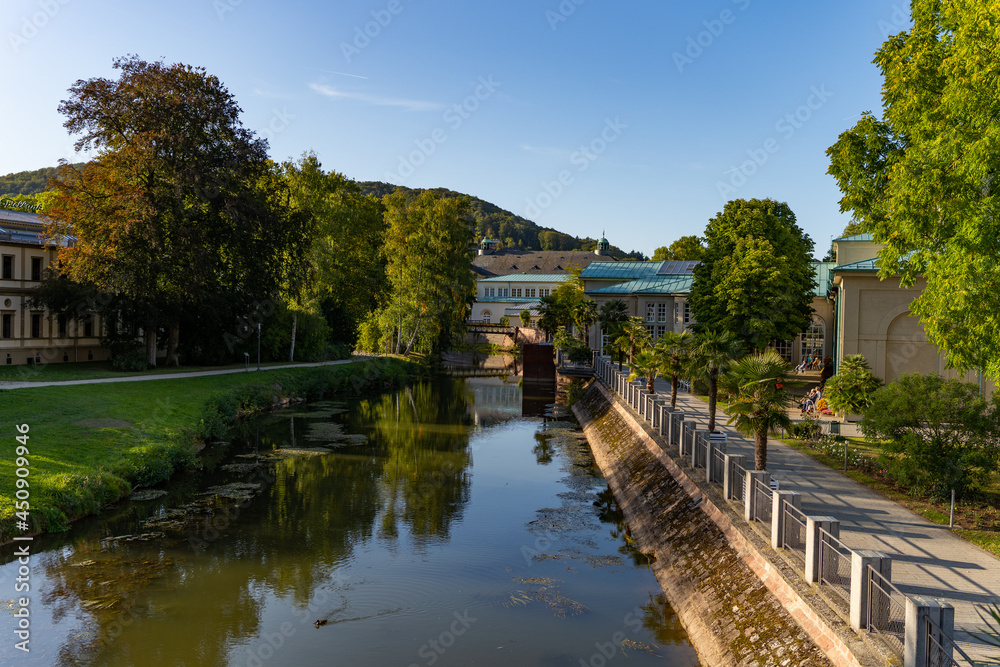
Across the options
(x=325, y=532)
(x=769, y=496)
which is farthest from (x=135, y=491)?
(x=769, y=496)

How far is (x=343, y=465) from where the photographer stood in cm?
2366

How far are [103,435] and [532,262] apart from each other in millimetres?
101000

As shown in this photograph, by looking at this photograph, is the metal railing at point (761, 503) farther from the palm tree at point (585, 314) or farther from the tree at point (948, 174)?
the palm tree at point (585, 314)

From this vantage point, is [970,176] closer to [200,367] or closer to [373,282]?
[200,367]

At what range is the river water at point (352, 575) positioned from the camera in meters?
10.9

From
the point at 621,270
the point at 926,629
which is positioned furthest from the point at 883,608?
the point at 621,270

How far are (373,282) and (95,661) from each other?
44202 mm

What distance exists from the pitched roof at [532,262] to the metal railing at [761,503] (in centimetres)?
10356

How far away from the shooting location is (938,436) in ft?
49.1

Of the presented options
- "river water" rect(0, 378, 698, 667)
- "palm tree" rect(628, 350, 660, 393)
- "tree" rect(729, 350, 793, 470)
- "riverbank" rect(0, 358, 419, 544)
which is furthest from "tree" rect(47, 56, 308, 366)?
"tree" rect(729, 350, 793, 470)

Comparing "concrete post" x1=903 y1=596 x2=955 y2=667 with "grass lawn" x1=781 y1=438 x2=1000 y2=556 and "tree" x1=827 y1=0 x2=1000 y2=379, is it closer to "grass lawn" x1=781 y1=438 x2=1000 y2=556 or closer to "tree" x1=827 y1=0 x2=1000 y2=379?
"grass lawn" x1=781 y1=438 x2=1000 y2=556

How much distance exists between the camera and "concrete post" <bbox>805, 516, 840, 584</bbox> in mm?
9047

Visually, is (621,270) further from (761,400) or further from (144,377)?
(761,400)

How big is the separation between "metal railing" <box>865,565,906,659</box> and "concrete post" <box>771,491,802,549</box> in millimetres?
2683
